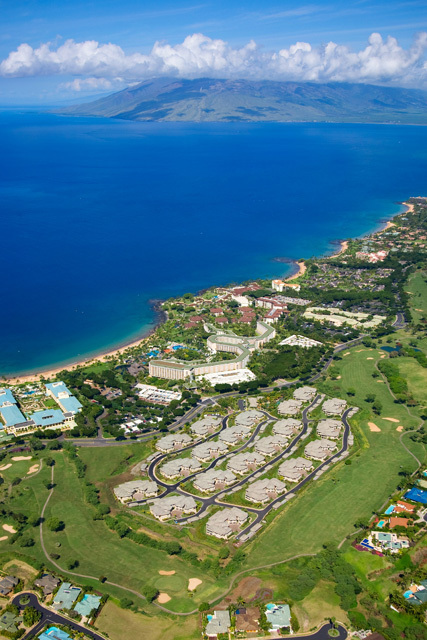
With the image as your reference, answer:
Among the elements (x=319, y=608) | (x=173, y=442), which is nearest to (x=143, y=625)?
(x=319, y=608)

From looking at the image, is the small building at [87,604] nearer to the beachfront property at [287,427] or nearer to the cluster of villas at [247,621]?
the cluster of villas at [247,621]

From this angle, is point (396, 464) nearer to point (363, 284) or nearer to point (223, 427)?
point (223, 427)

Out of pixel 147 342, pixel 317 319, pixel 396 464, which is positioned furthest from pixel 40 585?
pixel 317 319

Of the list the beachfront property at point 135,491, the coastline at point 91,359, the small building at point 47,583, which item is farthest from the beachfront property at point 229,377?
the small building at point 47,583

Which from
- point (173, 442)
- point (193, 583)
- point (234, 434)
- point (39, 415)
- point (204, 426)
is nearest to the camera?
point (193, 583)

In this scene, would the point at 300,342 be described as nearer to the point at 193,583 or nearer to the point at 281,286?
the point at 281,286
